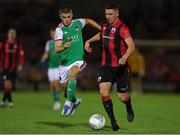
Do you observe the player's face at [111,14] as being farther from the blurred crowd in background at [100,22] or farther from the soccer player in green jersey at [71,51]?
the blurred crowd in background at [100,22]

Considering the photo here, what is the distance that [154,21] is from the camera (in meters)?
32.6

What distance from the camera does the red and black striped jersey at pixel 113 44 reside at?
436 inches

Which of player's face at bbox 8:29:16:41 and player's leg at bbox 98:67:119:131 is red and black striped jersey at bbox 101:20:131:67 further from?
player's face at bbox 8:29:16:41

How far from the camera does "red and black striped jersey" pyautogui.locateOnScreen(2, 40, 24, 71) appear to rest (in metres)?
17.7

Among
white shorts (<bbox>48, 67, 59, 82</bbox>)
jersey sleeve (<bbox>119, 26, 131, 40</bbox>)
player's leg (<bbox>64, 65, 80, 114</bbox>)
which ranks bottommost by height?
white shorts (<bbox>48, 67, 59, 82</bbox>)

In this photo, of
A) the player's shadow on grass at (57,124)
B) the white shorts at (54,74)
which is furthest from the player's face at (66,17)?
the white shorts at (54,74)

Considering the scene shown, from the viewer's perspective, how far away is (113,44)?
11117mm

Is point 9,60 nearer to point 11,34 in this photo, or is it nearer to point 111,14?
point 11,34

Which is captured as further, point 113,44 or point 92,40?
point 92,40

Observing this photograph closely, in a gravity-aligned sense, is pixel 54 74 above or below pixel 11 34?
below

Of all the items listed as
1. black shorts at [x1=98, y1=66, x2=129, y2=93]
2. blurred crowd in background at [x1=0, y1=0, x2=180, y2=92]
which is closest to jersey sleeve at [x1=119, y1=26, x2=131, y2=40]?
black shorts at [x1=98, y1=66, x2=129, y2=93]

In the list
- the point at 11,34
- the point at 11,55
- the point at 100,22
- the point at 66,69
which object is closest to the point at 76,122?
the point at 66,69

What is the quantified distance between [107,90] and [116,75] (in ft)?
1.42

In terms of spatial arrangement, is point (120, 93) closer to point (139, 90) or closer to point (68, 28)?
point (68, 28)
